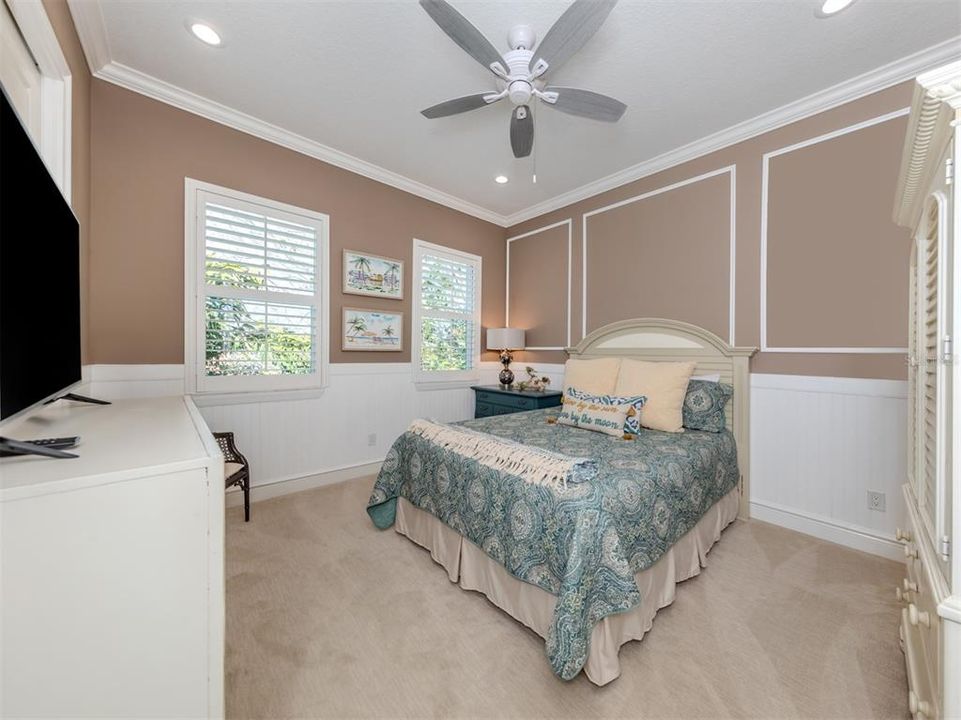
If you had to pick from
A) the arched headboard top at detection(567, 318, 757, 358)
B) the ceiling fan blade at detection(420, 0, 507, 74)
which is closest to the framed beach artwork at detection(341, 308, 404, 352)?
the arched headboard top at detection(567, 318, 757, 358)

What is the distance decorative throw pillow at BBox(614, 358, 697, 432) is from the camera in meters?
2.54

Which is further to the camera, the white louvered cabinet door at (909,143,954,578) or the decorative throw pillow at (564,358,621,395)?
the decorative throw pillow at (564,358,621,395)

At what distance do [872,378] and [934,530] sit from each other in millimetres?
1723

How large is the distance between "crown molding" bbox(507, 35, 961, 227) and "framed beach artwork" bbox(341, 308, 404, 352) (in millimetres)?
2126

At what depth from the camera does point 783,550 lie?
2221 mm

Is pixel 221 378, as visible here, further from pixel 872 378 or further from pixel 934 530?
pixel 872 378

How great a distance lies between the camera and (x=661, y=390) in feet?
8.56

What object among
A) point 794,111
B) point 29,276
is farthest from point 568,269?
point 29,276

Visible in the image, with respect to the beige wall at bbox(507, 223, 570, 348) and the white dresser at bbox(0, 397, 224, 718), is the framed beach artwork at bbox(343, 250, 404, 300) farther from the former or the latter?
the white dresser at bbox(0, 397, 224, 718)

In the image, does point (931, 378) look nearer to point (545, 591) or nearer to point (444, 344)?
point (545, 591)

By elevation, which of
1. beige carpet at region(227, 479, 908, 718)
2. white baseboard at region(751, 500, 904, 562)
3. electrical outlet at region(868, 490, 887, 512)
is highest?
electrical outlet at region(868, 490, 887, 512)

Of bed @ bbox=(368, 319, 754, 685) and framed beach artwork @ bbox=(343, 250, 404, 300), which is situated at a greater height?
framed beach artwork @ bbox=(343, 250, 404, 300)

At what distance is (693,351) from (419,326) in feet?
7.78

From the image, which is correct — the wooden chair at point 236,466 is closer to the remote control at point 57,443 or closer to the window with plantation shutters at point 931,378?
the remote control at point 57,443
